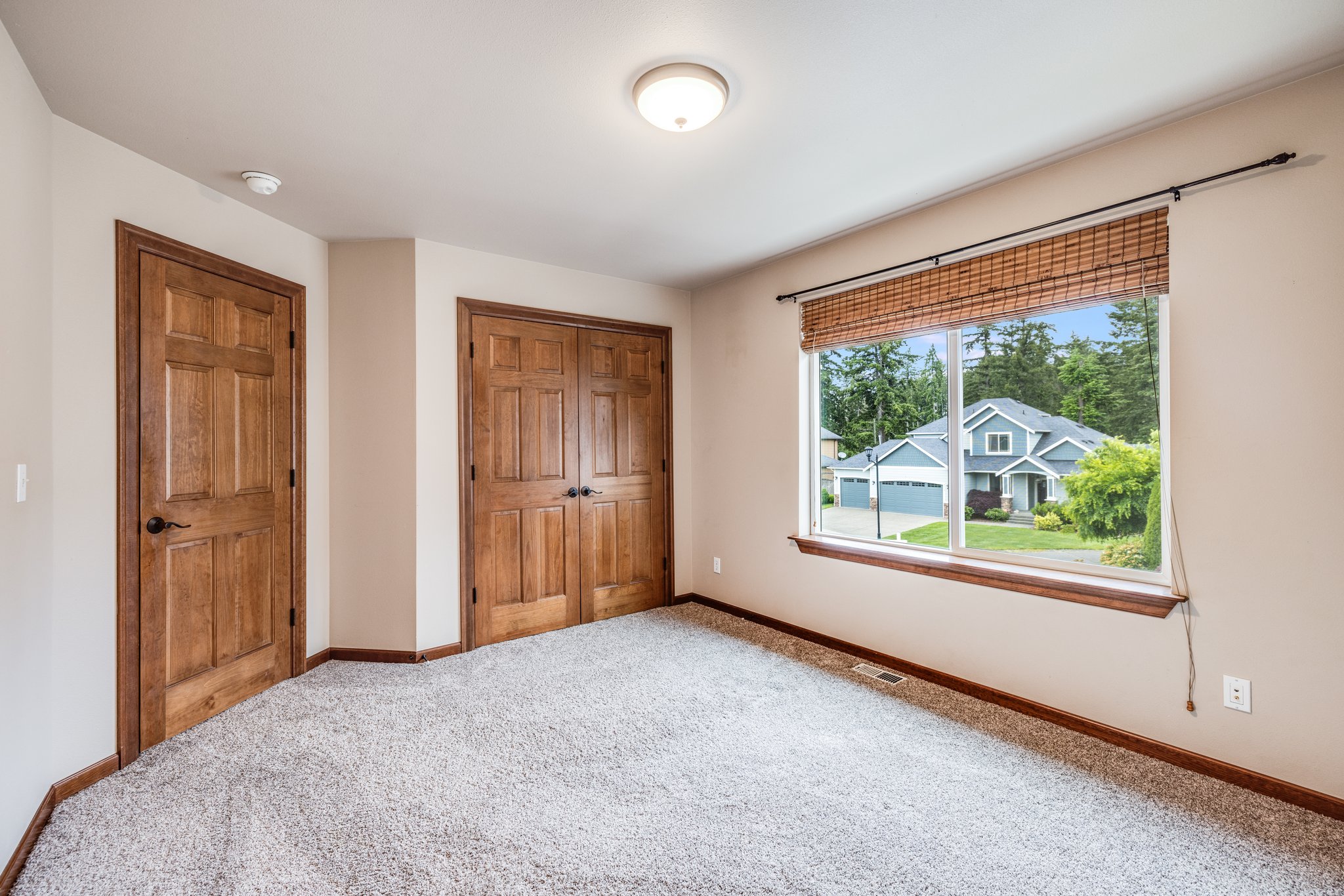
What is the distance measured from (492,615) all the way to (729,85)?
3229 millimetres

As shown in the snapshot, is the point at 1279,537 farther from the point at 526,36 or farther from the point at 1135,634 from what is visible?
the point at 526,36

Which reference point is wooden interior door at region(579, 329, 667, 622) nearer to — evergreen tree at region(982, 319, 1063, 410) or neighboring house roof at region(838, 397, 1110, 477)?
neighboring house roof at region(838, 397, 1110, 477)

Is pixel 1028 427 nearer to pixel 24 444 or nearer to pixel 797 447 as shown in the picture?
pixel 797 447

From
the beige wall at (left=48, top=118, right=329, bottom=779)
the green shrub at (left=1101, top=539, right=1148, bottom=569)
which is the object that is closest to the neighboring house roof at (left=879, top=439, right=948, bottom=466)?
the green shrub at (left=1101, top=539, right=1148, bottom=569)

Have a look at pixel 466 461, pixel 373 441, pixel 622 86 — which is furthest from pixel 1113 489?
pixel 373 441

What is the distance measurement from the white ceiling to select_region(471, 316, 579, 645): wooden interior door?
1.11 meters

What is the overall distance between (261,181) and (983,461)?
3.74 metres

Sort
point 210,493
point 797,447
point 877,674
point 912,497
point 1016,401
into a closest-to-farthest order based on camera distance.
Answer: point 210,493
point 1016,401
point 877,674
point 912,497
point 797,447

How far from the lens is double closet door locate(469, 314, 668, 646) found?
3.73 metres

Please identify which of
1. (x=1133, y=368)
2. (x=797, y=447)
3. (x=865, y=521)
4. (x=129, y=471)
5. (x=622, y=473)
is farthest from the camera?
(x=622, y=473)

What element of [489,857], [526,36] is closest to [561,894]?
[489,857]

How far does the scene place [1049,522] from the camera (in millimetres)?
2744

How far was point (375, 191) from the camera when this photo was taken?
9.12 ft

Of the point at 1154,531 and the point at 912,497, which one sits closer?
the point at 1154,531
